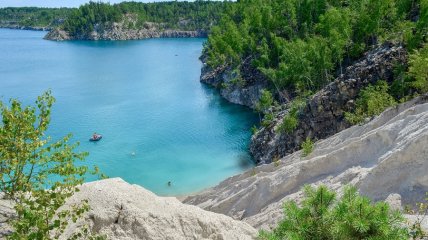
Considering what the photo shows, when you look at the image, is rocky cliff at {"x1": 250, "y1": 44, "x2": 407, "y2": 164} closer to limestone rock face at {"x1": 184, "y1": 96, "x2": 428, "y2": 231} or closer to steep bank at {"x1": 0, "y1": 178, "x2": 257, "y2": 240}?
limestone rock face at {"x1": 184, "y1": 96, "x2": 428, "y2": 231}

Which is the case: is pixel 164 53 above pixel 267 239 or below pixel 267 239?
below

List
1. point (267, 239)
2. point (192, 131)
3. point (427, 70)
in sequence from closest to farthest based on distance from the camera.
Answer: point (267, 239), point (427, 70), point (192, 131)

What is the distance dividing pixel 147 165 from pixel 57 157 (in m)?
43.3

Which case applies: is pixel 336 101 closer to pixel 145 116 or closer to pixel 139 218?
pixel 139 218

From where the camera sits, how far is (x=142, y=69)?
131875 mm

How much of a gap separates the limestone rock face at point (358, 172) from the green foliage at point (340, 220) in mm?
12929

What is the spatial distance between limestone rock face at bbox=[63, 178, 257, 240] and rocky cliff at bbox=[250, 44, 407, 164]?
98.7 ft

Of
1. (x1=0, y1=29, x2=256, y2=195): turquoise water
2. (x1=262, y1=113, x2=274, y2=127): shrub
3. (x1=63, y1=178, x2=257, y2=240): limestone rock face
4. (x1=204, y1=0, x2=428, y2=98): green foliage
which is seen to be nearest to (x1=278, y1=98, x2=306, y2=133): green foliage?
(x1=262, y1=113, x2=274, y2=127): shrub

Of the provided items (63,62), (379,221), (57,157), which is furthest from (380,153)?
(63,62)

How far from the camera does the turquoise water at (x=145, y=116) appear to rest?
55.2 meters

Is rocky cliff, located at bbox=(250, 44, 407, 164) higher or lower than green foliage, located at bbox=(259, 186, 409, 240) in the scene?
lower

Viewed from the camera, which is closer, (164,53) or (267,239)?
(267,239)

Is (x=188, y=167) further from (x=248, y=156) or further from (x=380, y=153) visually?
(x=380, y=153)

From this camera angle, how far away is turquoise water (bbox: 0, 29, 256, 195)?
55.2 meters
